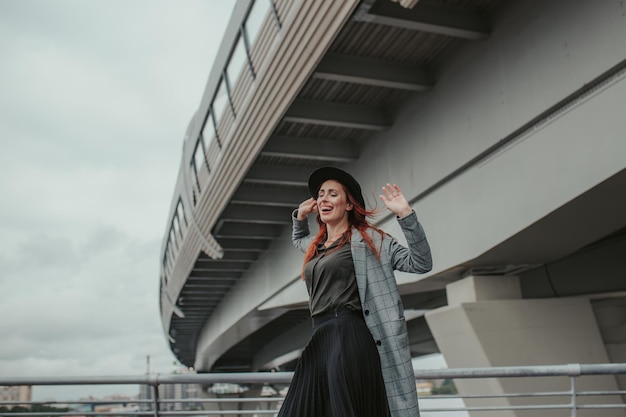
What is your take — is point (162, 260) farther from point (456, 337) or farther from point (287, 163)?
point (456, 337)

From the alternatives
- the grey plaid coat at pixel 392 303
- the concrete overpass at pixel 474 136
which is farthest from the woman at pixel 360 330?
the concrete overpass at pixel 474 136

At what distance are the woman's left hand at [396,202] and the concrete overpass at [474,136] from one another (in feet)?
5.39

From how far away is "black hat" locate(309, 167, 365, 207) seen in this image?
117 inches

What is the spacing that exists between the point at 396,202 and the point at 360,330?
0.56 m

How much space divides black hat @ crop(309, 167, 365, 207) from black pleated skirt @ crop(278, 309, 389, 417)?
2.01 feet

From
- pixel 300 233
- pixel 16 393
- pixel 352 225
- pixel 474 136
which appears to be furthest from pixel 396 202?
pixel 16 393

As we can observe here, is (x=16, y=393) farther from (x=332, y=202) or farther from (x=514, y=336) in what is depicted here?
(x=514, y=336)

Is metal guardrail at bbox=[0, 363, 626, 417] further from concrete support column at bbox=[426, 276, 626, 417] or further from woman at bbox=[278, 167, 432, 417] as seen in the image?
concrete support column at bbox=[426, 276, 626, 417]

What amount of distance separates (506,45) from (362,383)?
4682 mm

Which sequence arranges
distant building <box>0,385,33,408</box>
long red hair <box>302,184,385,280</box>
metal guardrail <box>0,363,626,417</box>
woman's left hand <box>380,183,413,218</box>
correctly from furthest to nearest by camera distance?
1. distant building <box>0,385,33,408</box>
2. metal guardrail <box>0,363,626,417</box>
3. long red hair <box>302,184,385,280</box>
4. woman's left hand <box>380,183,413,218</box>

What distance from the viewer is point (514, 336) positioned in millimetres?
6914

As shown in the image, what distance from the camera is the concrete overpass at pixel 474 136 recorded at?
17.7 feet

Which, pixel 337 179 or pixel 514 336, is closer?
pixel 337 179

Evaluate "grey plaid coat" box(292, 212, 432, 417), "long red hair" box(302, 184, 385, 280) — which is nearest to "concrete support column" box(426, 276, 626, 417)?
"long red hair" box(302, 184, 385, 280)
